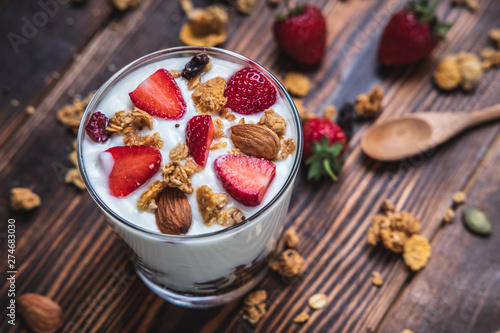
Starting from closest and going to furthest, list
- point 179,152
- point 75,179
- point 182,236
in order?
point 182,236 → point 179,152 → point 75,179

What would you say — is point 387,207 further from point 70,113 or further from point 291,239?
point 70,113

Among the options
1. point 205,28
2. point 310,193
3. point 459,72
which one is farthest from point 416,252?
point 205,28

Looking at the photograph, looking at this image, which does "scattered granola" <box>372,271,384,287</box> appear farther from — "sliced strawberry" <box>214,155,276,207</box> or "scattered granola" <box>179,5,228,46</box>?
"scattered granola" <box>179,5,228,46</box>

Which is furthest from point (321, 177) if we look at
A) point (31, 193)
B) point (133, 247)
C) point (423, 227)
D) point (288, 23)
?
point (31, 193)

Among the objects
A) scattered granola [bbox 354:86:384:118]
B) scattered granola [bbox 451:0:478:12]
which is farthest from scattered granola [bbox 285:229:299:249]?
scattered granola [bbox 451:0:478:12]

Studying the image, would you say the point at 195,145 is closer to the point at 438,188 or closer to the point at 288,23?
the point at 288,23

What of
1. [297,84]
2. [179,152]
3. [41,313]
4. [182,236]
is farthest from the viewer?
[297,84]
